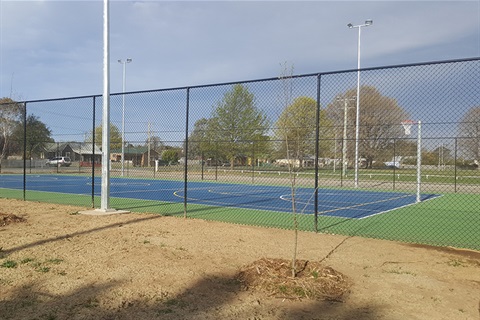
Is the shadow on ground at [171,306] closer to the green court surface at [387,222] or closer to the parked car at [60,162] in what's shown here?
the green court surface at [387,222]

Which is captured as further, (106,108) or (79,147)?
(79,147)

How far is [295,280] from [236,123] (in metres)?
20.5

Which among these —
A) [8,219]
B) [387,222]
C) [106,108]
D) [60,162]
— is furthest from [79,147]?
[387,222]

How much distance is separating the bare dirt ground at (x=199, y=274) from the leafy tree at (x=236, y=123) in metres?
12.7

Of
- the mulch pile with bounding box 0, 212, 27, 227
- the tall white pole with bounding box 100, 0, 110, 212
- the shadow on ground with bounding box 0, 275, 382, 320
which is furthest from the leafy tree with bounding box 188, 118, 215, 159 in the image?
the shadow on ground with bounding box 0, 275, 382, 320

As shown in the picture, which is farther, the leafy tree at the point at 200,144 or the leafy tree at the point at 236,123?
the leafy tree at the point at 200,144

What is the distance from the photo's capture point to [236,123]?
24.8 meters

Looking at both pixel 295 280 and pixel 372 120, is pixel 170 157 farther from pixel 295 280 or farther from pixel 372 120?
pixel 295 280

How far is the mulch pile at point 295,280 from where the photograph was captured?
4.43 m

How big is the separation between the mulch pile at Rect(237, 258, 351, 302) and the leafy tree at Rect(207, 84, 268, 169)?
14764 millimetres

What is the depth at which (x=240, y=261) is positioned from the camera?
19.3ft

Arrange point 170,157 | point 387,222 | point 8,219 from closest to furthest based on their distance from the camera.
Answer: point 8,219 < point 387,222 < point 170,157

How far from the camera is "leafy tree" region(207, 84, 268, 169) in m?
20.9

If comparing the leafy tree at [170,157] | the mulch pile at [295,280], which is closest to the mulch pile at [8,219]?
the mulch pile at [295,280]
